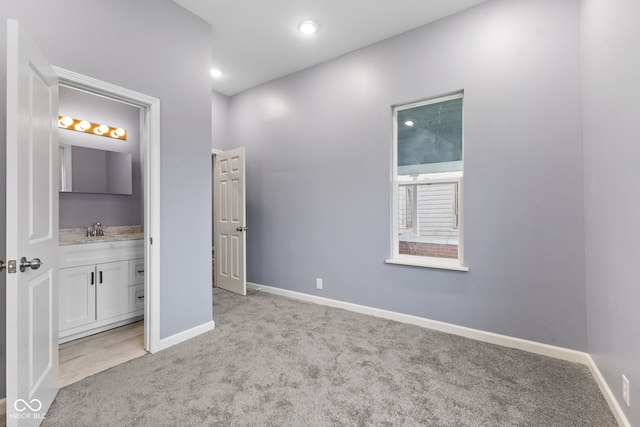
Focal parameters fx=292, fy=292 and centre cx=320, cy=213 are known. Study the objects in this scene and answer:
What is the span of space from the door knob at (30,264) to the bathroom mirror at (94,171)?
1.92 meters

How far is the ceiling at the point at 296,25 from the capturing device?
2.60 meters

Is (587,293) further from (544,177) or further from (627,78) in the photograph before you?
(627,78)

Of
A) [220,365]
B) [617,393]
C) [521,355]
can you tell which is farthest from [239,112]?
[617,393]

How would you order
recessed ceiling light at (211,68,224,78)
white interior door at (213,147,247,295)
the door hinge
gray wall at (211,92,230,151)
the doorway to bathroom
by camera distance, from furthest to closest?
gray wall at (211,92,230,151) → white interior door at (213,147,247,295) → recessed ceiling light at (211,68,224,78) → the doorway to bathroom → the door hinge

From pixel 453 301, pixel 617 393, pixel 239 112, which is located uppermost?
pixel 239 112

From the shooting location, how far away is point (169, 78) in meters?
2.50

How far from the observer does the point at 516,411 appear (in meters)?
1.66

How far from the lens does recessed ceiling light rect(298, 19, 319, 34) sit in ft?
9.32

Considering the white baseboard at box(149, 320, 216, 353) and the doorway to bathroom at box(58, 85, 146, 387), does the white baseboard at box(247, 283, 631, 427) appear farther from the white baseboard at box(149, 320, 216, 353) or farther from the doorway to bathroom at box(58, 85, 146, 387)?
the doorway to bathroom at box(58, 85, 146, 387)

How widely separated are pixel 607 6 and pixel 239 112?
398cm

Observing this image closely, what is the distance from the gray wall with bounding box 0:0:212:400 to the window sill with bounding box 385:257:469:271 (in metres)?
1.92

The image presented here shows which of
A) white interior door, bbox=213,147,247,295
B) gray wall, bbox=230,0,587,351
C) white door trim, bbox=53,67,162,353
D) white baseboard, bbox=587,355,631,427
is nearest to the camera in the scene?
white baseboard, bbox=587,355,631,427

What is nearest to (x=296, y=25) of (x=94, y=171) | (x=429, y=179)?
(x=429, y=179)

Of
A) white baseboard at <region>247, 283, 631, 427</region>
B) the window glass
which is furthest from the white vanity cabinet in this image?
the window glass
